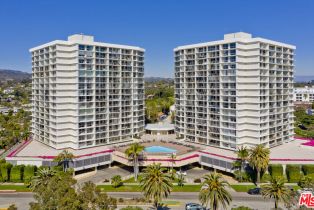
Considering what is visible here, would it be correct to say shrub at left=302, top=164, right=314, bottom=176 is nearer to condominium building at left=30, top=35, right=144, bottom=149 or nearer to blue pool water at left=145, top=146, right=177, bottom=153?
blue pool water at left=145, top=146, right=177, bottom=153

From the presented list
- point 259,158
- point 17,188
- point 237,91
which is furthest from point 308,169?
point 17,188

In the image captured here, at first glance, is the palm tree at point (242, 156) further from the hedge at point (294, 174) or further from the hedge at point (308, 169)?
the hedge at point (308, 169)

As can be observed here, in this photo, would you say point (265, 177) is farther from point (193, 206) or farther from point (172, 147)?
point (172, 147)

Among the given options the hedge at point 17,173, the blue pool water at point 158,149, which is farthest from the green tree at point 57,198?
the blue pool water at point 158,149

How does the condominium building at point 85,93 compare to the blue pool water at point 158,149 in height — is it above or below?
→ above

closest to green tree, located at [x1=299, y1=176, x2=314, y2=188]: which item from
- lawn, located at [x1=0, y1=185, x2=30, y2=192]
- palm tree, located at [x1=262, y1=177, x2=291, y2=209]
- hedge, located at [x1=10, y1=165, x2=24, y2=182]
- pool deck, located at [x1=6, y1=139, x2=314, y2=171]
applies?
pool deck, located at [x1=6, y1=139, x2=314, y2=171]

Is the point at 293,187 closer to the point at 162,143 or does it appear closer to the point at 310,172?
the point at 310,172
